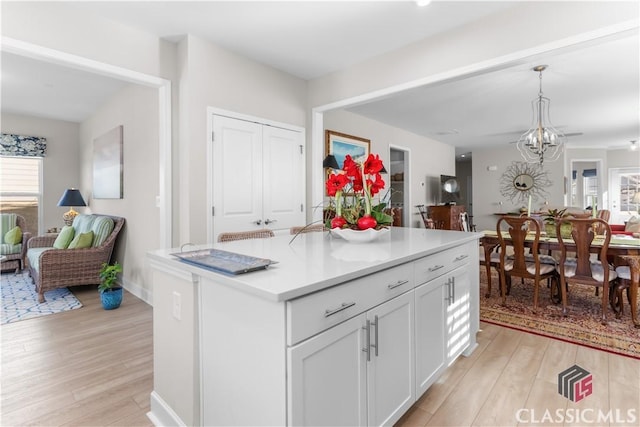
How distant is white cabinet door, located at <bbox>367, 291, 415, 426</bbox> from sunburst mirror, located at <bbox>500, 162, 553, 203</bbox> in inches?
338

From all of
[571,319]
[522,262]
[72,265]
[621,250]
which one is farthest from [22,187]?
[621,250]

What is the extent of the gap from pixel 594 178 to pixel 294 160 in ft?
30.7

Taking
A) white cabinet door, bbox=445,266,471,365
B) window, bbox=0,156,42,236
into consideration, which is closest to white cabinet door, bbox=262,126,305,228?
white cabinet door, bbox=445,266,471,365

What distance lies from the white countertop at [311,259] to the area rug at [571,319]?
4.16ft

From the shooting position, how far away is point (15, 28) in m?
2.25

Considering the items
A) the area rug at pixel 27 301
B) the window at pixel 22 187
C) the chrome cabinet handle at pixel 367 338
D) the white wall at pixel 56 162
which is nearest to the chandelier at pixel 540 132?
the chrome cabinet handle at pixel 367 338

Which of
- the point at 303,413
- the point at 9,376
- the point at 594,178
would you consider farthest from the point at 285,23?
the point at 594,178

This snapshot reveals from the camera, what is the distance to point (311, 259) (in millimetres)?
1451

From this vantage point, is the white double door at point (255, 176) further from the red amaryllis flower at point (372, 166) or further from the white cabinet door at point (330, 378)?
the white cabinet door at point (330, 378)

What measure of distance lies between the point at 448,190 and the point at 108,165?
262 inches

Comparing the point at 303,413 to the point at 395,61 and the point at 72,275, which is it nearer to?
the point at 395,61

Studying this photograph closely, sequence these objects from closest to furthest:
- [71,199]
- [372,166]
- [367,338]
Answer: [367,338], [372,166], [71,199]

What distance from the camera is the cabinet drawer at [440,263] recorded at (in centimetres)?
165

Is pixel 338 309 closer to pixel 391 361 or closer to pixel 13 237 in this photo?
pixel 391 361
